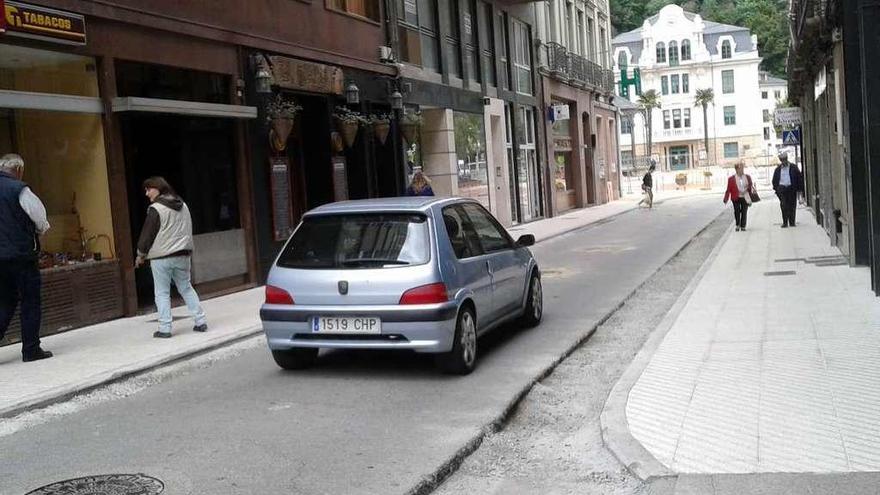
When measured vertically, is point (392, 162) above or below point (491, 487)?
above

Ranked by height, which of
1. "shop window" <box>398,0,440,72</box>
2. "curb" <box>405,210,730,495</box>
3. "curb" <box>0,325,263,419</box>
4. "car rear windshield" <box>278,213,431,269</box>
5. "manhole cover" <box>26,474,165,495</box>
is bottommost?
"curb" <box>405,210,730,495</box>

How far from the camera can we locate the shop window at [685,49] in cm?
9931

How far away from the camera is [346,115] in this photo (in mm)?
18391

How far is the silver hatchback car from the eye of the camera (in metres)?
7.62

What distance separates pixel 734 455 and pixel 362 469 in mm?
2178

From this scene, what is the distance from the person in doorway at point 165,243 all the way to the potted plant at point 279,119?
5.38 metres

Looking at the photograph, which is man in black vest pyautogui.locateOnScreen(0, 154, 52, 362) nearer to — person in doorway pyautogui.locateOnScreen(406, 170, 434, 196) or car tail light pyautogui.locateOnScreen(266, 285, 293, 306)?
car tail light pyautogui.locateOnScreen(266, 285, 293, 306)

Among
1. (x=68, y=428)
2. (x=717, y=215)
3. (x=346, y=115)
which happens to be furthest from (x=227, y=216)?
(x=717, y=215)

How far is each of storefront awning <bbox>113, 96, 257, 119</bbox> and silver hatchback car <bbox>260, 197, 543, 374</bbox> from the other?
5073 millimetres

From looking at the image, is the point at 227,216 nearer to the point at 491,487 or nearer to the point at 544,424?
the point at 544,424

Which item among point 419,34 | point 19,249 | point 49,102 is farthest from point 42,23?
point 419,34

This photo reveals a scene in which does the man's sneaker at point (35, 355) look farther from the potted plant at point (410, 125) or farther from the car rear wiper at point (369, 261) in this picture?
the potted plant at point (410, 125)

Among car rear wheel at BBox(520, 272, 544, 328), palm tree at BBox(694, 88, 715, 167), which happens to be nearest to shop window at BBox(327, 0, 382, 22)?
car rear wheel at BBox(520, 272, 544, 328)

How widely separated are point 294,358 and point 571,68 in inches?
1235
